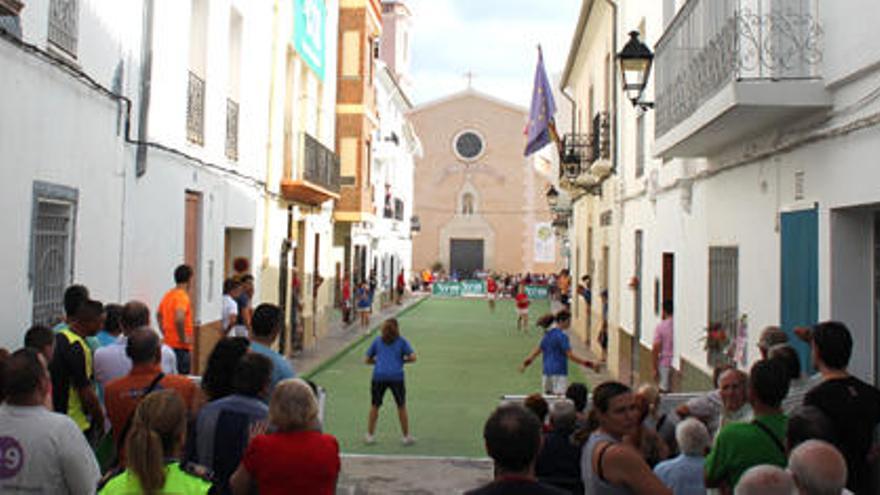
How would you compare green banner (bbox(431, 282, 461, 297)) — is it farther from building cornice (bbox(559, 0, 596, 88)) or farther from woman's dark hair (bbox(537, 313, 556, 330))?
woman's dark hair (bbox(537, 313, 556, 330))

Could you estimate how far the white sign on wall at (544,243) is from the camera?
2110 inches

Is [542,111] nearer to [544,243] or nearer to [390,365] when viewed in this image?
[390,365]

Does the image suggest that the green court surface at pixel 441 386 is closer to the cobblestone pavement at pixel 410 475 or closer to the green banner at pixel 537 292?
the cobblestone pavement at pixel 410 475

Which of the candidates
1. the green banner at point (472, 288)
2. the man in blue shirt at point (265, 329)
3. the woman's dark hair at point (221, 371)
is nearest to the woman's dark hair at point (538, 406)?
the man in blue shirt at point (265, 329)

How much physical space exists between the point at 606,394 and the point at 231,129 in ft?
35.1

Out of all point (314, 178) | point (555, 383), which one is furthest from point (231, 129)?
point (555, 383)

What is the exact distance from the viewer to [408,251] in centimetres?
5072

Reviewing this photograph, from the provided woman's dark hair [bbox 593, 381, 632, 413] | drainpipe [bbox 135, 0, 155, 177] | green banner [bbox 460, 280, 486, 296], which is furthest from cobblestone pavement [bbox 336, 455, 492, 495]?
green banner [bbox 460, 280, 486, 296]

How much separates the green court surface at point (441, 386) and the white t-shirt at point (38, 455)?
630cm

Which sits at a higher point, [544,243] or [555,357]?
[544,243]

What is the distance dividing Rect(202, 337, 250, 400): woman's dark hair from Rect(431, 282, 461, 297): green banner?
43.0 m

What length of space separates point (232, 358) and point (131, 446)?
1537mm


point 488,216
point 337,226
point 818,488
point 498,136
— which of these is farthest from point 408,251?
point 818,488

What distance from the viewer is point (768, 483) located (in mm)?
3078
